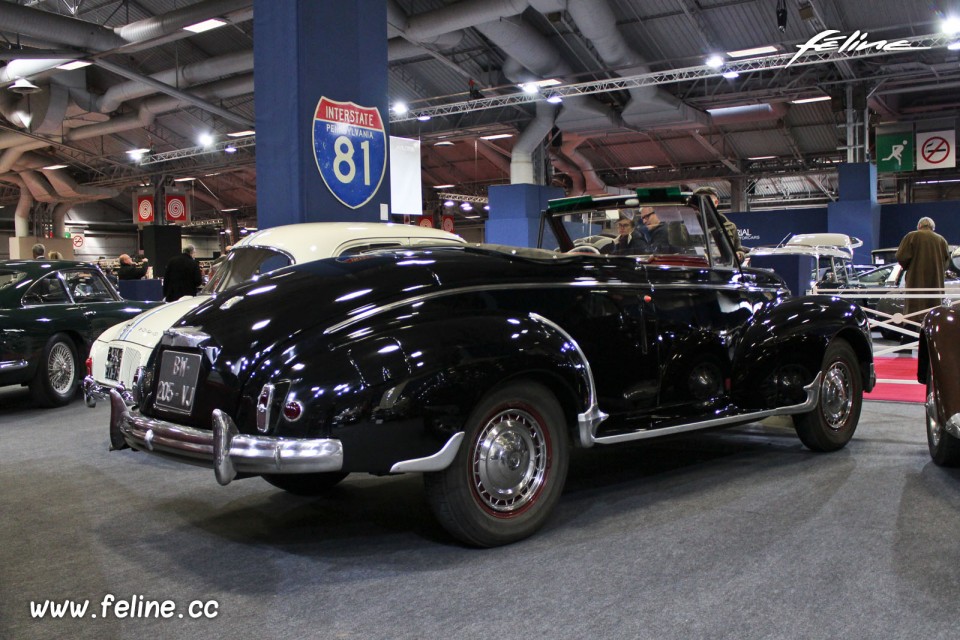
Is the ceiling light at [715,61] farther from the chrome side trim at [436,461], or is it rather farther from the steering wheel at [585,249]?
the chrome side trim at [436,461]

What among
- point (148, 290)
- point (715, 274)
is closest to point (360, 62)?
point (715, 274)

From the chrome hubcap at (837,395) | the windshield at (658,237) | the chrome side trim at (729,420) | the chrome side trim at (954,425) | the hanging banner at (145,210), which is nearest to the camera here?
the chrome side trim at (729,420)

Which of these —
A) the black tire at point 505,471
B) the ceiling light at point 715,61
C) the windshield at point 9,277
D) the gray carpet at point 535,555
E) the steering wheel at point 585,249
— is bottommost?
the gray carpet at point 535,555

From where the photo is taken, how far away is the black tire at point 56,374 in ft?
25.9

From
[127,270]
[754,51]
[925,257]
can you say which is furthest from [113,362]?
[754,51]

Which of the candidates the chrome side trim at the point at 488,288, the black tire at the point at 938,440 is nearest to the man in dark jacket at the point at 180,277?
the chrome side trim at the point at 488,288

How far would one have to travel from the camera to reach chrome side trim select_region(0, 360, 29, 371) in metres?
7.54

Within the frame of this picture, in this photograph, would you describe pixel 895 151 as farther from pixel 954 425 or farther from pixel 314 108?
pixel 954 425

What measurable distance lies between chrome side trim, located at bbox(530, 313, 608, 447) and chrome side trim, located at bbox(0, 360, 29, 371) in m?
5.97

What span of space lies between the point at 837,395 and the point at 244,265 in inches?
167

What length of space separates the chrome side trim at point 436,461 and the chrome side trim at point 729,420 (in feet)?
2.81

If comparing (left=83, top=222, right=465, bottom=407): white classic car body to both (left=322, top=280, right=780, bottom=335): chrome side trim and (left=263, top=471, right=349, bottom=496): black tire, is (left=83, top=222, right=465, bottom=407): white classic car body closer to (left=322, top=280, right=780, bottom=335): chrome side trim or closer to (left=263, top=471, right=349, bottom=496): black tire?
(left=263, top=471, right=349, bottom=496): black tire

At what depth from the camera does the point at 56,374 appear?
26.8 ft

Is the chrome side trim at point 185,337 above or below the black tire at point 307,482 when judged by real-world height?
above
